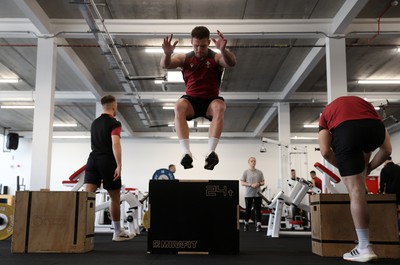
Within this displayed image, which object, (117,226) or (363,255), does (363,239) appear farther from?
(117,226)

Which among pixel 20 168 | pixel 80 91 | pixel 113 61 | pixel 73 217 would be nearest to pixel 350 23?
pixel 113 61

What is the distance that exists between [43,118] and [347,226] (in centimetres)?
614

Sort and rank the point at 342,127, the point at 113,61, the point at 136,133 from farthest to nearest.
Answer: the point at 136,133, the point at 113,61, the point at 342,127

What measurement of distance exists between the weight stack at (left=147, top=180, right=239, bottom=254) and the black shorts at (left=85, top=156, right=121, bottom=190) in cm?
84

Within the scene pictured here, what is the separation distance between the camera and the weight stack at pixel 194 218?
326cm

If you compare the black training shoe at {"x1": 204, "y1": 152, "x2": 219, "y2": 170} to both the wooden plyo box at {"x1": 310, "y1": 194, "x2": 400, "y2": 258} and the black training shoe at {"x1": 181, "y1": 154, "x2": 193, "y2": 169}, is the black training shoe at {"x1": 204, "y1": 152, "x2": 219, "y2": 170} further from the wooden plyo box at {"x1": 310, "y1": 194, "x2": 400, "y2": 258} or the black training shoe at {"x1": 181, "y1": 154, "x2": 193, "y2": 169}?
the wooden plyo box at {"x1": 310, "y1": 194, "x2": 400, "y2": 258}

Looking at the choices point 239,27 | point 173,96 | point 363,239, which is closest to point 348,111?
point 363,239

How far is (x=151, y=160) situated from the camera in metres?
18.5

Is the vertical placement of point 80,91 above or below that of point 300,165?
above

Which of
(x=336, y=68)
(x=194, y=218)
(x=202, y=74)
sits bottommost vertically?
(x=194, y=218)

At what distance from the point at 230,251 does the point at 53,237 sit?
147 centimetres

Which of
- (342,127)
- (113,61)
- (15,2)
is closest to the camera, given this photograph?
(342,127)

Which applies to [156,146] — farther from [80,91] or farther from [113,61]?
[113,61]

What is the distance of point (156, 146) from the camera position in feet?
61.5
